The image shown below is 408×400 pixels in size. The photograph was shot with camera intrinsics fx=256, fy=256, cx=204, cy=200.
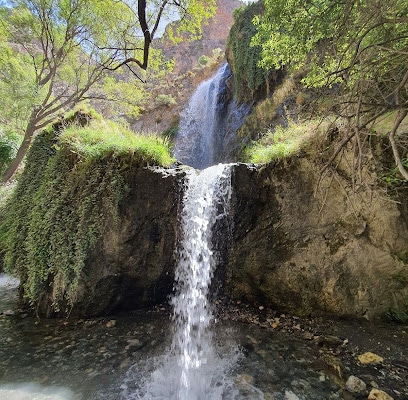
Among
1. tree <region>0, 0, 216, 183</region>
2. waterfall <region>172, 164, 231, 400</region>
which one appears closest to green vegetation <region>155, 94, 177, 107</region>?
tree <region>0, 0, 216, 183</region>

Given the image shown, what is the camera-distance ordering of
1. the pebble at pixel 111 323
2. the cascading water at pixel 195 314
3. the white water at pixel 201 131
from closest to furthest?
1. the cascading water at pixel 195 314
2. the pebble at pixel 111 323
3. the white water at pixel 201 131

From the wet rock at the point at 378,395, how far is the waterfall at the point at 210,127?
7552 mm

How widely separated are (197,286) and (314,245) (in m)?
1.78

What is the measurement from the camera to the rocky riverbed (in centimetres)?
229

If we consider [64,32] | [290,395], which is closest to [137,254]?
[290,395]

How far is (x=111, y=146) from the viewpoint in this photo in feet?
13.0

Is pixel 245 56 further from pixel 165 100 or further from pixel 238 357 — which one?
pixel 238 357

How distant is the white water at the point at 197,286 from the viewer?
106 inches

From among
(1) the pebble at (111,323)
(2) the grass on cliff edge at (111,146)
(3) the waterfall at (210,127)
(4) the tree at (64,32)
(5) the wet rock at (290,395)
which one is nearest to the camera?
(5) the wet rock at (290,395)

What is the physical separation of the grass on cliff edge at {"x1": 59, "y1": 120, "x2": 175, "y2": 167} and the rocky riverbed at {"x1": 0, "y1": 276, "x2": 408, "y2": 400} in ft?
7.80

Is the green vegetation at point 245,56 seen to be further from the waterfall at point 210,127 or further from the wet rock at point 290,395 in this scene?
the wet rock at point 290,395

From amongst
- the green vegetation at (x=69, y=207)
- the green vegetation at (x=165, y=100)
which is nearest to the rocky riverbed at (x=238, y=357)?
the green vegetation at (x=69, y=207)

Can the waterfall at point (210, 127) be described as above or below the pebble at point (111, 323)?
above

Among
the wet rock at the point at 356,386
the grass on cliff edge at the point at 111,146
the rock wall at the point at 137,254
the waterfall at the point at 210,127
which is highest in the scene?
the waterfall at the point at 210,127
